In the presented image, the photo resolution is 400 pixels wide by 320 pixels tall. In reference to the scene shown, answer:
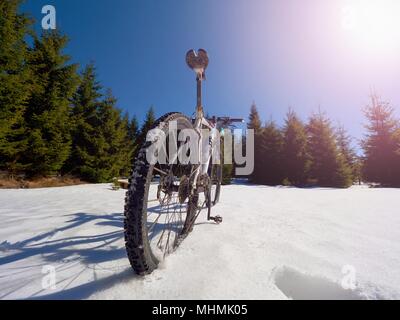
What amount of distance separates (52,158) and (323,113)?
2013 cm

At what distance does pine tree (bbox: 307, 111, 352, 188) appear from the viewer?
15.7 meters

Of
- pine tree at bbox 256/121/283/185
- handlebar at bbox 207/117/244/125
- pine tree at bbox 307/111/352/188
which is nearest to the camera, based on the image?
handlebar at bbox 207/117/244/125

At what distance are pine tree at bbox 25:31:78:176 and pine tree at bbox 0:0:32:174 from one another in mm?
530

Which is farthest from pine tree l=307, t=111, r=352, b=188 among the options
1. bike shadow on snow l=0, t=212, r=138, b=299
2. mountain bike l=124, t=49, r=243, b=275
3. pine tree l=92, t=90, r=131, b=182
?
bike shadow on snow l=0, t=212, r=138, b=299

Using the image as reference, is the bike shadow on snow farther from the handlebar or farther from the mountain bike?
the handlebar

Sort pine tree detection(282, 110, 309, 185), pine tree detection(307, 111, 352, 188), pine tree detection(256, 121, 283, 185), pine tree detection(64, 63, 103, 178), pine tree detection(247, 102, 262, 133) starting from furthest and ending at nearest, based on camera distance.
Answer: pine tree detection(247, 102, 262, 133), pine tree detection(256, 121, 283, 185), pine tree detection(282, 110, 309, 185), pine tree detection(307, 111, 352, 188), pine tree detection(64, 63, 103, 178)

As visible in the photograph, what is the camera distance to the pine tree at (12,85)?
348 inches

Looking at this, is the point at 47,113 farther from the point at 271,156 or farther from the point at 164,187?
the point at 271,156

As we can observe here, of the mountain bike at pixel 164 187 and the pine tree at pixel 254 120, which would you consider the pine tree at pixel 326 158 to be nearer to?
the pine tree at pixel 254 120

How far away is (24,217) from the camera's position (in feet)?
8.82

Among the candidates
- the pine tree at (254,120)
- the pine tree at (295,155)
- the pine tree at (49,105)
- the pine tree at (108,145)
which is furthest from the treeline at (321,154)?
the pine tree at (49,105)

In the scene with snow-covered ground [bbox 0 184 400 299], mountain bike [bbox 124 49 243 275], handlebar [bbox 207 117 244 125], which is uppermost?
handlebar [bbox 207 117 244 125]

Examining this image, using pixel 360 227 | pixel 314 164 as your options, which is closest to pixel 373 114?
pixel 314 164

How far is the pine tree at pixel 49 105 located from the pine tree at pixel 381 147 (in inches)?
870
